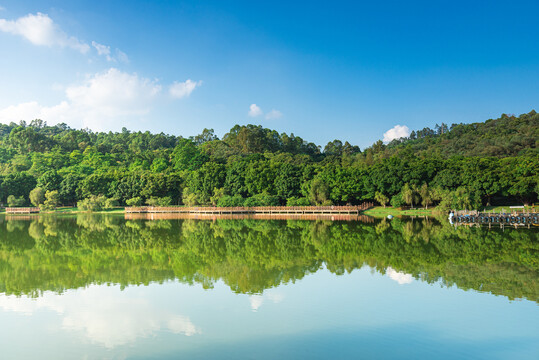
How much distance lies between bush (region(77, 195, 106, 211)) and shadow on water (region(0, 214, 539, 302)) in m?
31.8

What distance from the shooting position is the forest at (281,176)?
43.0 m

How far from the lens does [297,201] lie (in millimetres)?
49188

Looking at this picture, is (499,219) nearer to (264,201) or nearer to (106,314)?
(264,201)

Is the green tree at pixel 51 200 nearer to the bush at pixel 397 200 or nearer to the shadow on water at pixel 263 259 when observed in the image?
the shadow on water at pixel 263 259

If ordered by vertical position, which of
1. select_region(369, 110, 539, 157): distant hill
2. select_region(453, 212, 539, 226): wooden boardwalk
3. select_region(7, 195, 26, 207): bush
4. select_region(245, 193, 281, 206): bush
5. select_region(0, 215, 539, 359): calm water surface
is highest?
select_region(369, 110, 539, 157): distant hill

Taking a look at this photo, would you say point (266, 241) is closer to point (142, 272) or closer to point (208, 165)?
point (142, 272)

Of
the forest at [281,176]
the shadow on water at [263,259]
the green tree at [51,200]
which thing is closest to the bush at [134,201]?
the forest at [281,176]

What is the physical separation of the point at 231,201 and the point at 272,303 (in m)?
41.5

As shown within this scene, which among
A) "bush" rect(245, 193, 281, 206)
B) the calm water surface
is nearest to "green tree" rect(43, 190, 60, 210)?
"bush" rect(245, 193, 281, 206)

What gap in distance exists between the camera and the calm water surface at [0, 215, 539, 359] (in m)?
7.66

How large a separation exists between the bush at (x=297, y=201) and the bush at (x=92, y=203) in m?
25.9

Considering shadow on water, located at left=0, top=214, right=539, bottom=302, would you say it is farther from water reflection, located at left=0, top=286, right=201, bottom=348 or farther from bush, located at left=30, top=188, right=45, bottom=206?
bush, located at left=30, top=188, right=45, bottom=206

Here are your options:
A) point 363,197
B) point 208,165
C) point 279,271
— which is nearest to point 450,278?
point 279,271

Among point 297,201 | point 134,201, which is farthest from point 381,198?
point 134,201
